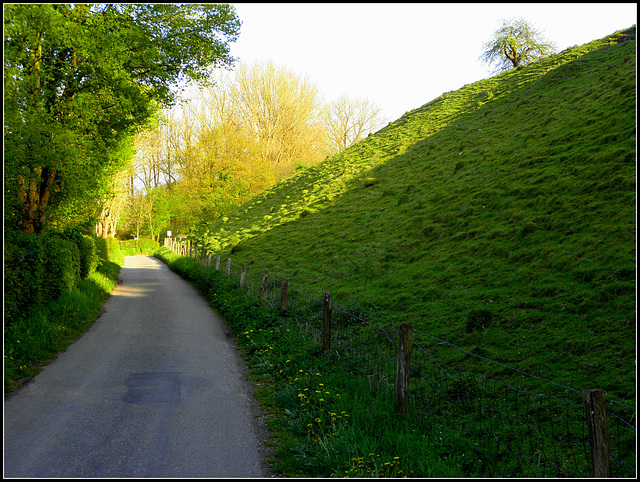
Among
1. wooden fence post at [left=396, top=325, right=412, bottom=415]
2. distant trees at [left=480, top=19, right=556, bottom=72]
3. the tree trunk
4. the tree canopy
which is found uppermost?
distant trees at [left=480, top=19, right=556, bottom=72]

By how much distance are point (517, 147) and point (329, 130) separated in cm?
3841

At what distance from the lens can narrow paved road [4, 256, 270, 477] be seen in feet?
14.1

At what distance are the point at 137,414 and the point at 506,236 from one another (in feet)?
35.3

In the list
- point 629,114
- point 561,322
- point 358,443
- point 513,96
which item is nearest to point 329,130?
point 513,96

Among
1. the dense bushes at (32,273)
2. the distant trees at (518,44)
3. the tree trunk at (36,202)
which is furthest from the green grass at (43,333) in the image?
the distant trees at (518,44)

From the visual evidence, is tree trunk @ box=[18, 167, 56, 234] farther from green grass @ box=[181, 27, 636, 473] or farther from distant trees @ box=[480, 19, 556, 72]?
distant trees @ box=[480, 19, 556, 72]

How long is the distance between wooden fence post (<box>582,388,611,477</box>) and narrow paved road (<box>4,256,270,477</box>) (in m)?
2.91

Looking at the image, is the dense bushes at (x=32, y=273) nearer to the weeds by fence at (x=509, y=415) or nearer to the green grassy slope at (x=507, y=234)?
the weeds by fence at (x=509, y=415)

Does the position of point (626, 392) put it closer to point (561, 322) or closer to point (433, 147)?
point (561, 322)

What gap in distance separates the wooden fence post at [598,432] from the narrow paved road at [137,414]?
9.56ft

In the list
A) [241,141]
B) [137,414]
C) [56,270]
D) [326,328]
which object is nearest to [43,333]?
[56,270]

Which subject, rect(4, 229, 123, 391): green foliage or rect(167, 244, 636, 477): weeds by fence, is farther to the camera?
rect(4, 229, 123, 391): green foliage

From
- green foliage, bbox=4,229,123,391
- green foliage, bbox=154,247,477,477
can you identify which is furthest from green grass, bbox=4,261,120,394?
green foliage, bbox=154,247,477,477

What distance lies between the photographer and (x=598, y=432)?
3275 mm
